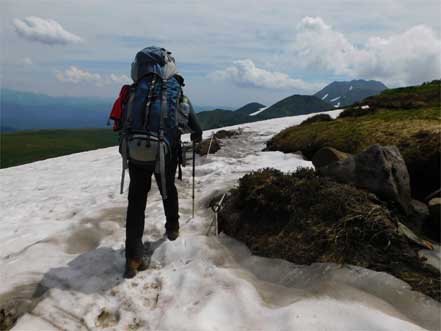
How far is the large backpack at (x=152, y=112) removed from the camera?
4957 mm

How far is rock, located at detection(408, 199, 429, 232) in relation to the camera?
6.29 m

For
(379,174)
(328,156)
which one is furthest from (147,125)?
(328,156)

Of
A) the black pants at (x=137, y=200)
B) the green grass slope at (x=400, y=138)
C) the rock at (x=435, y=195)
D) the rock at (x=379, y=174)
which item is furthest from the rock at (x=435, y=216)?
the black pants at (x=137, y=200)

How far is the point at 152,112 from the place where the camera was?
4953 millimetres

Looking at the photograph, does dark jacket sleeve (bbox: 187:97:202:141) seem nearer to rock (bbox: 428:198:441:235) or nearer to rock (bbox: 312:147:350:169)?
rock (bbox: 312:147:350:169)

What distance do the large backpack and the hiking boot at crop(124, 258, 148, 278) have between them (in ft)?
3.69

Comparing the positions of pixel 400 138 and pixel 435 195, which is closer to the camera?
pixel 435 195

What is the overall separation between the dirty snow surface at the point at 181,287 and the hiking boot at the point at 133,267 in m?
Result: 0.10

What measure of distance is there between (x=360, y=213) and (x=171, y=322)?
3271mm

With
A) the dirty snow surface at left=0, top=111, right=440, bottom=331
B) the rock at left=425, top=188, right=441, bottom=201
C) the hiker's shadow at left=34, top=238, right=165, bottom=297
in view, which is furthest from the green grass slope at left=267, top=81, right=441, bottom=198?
the hiker's shadow at left=34, top=238, right=165, bottom=297

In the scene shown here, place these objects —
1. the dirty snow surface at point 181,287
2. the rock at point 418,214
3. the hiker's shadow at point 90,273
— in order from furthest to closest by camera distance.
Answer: the rock at point 418,214 < the hiker's shadow at point 90,273 < the dirty snow surface at point 181,287

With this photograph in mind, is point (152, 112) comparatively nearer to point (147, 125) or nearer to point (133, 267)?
point (147, 125)

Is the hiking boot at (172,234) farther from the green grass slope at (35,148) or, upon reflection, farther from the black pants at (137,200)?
the green grass slope at (35,148)

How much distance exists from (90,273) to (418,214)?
244 inches
